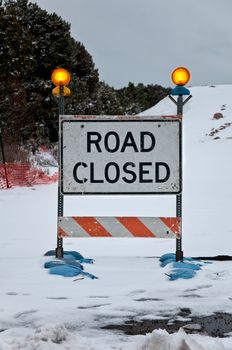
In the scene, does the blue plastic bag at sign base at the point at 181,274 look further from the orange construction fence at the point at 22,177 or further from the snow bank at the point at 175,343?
the orange construction fence at the point at 22,177

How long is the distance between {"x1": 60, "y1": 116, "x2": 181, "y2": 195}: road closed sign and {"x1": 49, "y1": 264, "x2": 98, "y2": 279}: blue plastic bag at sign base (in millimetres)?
865

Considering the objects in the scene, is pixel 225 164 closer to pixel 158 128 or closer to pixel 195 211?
pixel 195 211

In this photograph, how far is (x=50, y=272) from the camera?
508 centimetres

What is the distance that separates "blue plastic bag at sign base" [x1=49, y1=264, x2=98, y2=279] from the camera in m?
4.99

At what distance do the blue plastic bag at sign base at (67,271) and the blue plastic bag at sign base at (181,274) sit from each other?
29.1 inches

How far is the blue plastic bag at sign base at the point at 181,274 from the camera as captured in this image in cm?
491

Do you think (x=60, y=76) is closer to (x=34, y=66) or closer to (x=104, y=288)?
(x=104, y=288)

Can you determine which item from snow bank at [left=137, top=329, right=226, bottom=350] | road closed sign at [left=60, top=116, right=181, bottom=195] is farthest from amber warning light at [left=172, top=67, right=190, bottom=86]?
snow bank at [left=137, top=329, right=226, bottom=350]

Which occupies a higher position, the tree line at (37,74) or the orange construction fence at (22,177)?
the tree line at (37,74)

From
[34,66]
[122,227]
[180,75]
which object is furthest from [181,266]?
[34,66]

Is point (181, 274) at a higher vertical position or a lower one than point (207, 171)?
lower

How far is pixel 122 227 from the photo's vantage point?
5.51m

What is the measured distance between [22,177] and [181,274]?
15.1 meters

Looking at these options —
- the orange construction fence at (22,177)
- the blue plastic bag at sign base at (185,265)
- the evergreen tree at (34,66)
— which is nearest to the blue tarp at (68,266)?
the blue plastic bag at sign base at (185,265)
